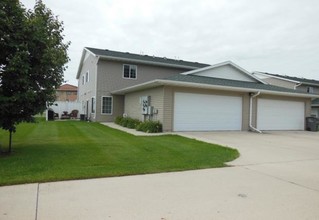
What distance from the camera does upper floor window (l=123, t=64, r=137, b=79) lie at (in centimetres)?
2406

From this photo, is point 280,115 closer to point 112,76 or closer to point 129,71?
point 129,71

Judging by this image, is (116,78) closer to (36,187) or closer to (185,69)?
(185,69)

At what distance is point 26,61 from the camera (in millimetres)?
7578

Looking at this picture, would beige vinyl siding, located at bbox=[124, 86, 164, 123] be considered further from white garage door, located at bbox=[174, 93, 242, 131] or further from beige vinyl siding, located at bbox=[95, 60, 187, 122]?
beige vinyl siding, located at bbox=[95, 60, 187, 122]

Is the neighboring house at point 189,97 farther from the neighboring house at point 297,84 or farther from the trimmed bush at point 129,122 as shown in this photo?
the neighboring house at point 297,84

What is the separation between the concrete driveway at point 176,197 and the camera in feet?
12.9

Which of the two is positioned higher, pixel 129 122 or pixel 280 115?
pixel 280 115

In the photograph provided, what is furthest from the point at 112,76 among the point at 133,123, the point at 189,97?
the point at 189,97

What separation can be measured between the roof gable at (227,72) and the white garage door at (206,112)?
145 inches

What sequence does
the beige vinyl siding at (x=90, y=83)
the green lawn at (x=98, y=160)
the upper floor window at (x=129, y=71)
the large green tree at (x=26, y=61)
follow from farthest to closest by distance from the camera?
the beige vinyl siding at (x=90, y=83) → the upper floor window at (x=129, y=71) → the large green tree at (x=26, y=61) → the green lawn at (x=98, y=160)

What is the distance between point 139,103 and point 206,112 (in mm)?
4808

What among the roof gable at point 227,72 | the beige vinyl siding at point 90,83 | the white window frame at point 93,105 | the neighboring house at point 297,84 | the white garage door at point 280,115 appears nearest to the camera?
the white garage door at point 280,115

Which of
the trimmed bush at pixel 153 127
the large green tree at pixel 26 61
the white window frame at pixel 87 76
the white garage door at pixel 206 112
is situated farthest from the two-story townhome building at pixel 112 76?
the large green tree at pixel 26 61

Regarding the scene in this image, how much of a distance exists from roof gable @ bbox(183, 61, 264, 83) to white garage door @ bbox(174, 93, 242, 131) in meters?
3.68
